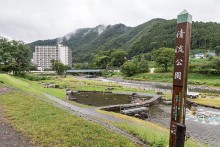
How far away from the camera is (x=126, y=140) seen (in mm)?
11883

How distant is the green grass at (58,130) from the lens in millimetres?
11281

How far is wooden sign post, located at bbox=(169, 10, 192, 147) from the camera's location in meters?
7.55

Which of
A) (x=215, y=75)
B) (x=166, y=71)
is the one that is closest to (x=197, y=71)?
(x=215, y=75)

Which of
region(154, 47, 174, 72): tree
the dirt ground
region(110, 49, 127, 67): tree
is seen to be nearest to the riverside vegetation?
the dirt ground

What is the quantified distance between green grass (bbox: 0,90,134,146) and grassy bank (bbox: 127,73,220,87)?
57.9 m

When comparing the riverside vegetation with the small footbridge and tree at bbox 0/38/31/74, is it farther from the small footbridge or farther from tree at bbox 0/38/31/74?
tree at bbox 0/38/31/74

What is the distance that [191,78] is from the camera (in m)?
75.8

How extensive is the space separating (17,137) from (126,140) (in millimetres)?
6102

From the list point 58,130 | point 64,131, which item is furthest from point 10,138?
point 64,131

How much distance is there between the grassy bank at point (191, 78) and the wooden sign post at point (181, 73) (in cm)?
6125

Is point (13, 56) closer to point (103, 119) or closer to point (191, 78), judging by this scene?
point (103, 119)

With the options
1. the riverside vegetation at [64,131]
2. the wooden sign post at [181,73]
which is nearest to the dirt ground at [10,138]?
the riverside vegetation at [64,131]

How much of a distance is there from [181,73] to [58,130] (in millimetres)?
8619

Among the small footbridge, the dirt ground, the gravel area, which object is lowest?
the small footbridge
